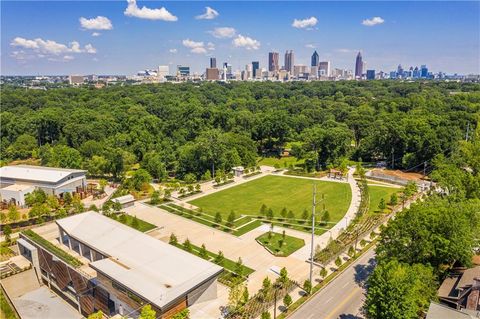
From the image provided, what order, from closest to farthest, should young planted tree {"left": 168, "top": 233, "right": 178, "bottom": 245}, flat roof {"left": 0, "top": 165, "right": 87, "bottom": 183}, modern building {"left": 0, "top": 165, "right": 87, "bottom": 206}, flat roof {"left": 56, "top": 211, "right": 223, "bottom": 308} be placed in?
flat roof {"left": 56, "top": 211, "right": 223, "bottom": 308} < young planted tree {"left": 168, "top": 233, "right": 178, "bottom": 245} < modern building {"left": 0, "top": 165, "right": 87, "bottom": 206} < flat roof {"left": 0, "top": 165, "right": 87, "bottom": 183}

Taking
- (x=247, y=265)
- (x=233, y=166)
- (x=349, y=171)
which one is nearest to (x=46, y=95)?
(x=233, y=166)

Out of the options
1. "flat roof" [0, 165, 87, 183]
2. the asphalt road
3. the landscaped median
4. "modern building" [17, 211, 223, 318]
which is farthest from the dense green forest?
the asphalt road

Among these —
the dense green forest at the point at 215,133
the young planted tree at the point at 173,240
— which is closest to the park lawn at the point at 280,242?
the young planted tree at the point at 173,240

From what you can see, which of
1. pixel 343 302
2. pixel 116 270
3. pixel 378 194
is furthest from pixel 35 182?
pixel 378 194

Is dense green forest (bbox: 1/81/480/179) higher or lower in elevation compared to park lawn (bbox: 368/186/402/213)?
higher

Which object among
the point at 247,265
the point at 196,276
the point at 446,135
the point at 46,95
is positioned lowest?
the point at 247,265

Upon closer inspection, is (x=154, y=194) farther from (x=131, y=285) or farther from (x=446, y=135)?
(x=446, y=135)

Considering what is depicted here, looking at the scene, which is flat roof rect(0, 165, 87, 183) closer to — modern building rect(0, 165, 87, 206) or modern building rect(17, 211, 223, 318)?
modern building rect(0, 165, 87, 206)
